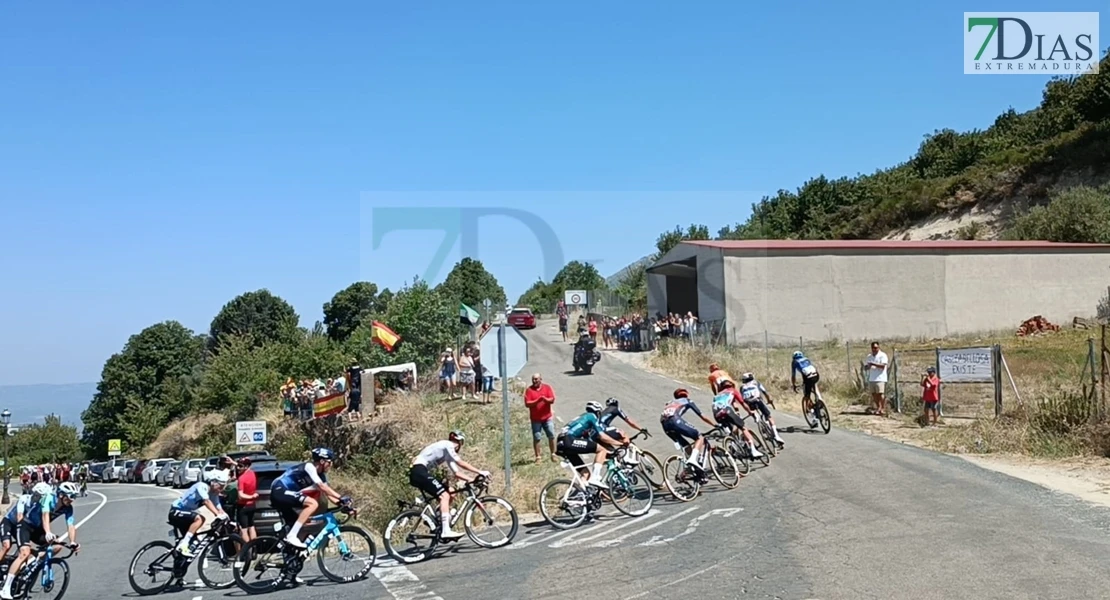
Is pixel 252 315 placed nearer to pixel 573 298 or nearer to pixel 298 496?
pixel 573 298

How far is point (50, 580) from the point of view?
46.2ft

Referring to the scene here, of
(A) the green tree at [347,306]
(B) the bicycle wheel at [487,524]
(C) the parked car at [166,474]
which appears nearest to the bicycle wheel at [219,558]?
(B) the bicycle wheel at [487,524]

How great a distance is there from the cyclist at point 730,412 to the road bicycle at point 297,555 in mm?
7062

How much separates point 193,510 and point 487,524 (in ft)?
14.4

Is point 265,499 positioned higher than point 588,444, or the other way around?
point 588,444

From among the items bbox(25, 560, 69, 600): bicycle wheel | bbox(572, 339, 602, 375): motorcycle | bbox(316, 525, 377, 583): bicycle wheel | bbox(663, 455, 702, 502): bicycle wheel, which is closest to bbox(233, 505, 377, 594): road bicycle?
bbox(316, 525, 377, 583): bicycle wheel

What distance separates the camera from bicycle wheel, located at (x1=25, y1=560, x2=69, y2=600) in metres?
13.9

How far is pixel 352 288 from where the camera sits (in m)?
105

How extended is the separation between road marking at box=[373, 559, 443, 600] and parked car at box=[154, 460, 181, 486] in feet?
147

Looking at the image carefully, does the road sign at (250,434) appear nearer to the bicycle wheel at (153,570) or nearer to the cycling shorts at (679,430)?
the bicycle wheel at (153,570)

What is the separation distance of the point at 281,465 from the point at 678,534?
10708 millimetres

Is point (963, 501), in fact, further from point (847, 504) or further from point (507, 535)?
point (507, 535)

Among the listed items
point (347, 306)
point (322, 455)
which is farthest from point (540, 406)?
point (347, 306)

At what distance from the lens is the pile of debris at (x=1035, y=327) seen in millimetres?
43469
